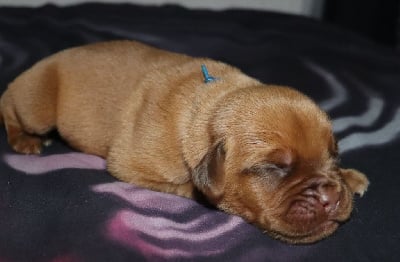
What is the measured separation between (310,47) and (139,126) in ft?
7.88

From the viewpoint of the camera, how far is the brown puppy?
2.20 meters

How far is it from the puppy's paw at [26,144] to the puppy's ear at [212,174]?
1.07 meters

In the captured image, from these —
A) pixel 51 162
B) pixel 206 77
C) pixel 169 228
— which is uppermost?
pixel 206 77

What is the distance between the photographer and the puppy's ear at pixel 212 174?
2.25m

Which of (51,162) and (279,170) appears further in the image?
(51,162)

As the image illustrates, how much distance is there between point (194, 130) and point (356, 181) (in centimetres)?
74

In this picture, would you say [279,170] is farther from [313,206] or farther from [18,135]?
[18,135]

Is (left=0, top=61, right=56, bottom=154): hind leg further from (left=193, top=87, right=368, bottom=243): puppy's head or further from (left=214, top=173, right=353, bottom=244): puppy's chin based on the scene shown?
(left=214, top=173, right=353, bottom=244): puppy's chin

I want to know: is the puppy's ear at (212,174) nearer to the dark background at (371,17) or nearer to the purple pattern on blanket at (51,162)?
the purple pattern on blanket at (51,162)

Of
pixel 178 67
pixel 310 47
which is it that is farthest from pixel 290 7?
pixel 178 67

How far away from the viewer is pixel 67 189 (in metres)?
2.43

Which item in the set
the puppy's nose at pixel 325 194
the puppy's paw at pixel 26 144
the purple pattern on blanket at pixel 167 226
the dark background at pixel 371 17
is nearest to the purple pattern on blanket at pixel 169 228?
the purple pattern on blanket at pixel 167 226

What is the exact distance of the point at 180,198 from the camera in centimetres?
250

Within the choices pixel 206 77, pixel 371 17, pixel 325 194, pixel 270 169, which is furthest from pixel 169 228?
pixel 371 17
